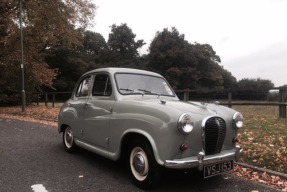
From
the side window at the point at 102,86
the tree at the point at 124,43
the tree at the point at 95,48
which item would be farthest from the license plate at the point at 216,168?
the tree at the point at 124,43

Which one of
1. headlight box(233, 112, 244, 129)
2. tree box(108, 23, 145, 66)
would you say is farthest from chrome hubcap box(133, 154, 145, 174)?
tree box(108, 23, 145, 66)

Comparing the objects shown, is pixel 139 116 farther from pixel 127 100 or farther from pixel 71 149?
pixel 71 149

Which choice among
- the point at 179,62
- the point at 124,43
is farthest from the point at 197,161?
the point at 124,43

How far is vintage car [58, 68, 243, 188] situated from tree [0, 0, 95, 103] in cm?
1609

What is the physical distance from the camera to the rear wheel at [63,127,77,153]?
7.03 m

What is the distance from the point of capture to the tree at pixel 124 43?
6222cm

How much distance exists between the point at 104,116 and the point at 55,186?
4.75 feet

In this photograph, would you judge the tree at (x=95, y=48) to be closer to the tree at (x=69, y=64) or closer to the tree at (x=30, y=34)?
the tree at (x=69, y=64)

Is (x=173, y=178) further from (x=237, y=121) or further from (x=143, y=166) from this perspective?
(x=237, y=121)

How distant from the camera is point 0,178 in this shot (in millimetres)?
5238

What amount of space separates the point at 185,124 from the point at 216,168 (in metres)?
0.87

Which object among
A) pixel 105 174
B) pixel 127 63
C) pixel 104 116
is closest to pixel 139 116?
pixel 104 116

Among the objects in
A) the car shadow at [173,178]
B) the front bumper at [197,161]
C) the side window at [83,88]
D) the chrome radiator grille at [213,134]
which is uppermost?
the side window at [83,88]

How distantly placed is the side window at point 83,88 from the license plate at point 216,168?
10.3 ft
